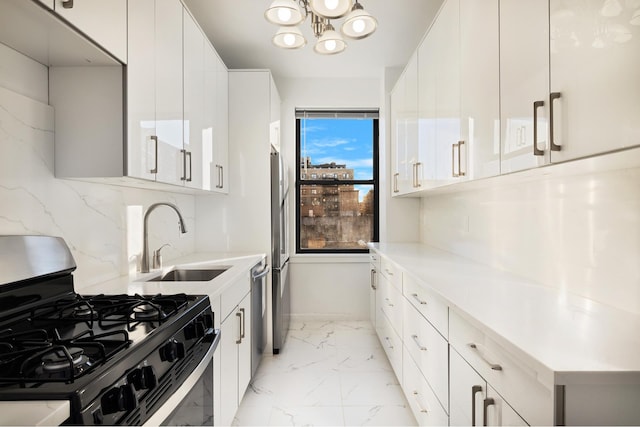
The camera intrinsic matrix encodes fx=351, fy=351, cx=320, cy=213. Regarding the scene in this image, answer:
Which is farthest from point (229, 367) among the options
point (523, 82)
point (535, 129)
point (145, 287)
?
point (523, 82)

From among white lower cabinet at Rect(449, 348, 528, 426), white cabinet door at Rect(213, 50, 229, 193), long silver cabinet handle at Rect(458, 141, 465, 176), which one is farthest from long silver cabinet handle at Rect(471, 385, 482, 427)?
white cabinet door at Rect(213, 50, 229, 193)

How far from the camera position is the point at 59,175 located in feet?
4.78

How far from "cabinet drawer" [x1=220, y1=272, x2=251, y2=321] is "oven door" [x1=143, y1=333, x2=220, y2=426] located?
31 cm

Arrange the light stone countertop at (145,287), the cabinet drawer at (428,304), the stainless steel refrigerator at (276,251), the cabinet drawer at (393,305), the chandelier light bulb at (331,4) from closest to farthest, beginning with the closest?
the light stone countertop at (145,287) → the cabinet drawer at (428,304) → the chandelier light bulb at (331,4) → the cabinet drawer at (393,305) → the stainless steel refrigerator at (276,251)

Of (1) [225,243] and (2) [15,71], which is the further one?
(1) [225,243]

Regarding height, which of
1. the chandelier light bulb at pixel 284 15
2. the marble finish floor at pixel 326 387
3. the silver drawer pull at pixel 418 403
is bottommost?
the marble finish floor at pixel 326 387

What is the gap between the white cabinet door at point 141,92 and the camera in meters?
1.45

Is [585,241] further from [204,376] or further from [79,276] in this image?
[79,276]

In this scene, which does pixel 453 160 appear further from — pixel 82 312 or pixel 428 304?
pixel 82 312

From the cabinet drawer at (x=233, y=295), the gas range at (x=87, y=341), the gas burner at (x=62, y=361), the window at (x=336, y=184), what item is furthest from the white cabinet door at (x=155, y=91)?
the window at (x=336, y=184)

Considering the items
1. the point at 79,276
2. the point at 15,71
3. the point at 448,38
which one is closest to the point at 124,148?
the point at 15,71

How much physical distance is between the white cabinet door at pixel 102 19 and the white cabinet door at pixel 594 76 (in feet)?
4.89

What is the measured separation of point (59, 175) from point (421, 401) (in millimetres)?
1962

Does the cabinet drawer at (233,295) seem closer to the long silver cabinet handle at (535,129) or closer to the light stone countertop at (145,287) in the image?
the light stone countertop at (145,287)
